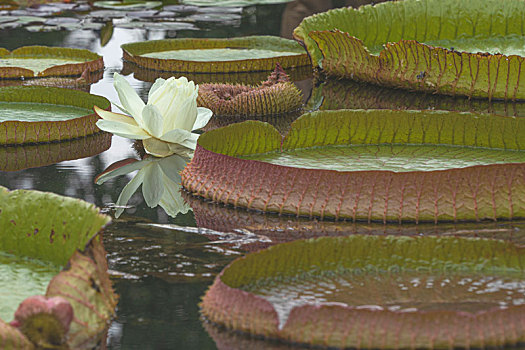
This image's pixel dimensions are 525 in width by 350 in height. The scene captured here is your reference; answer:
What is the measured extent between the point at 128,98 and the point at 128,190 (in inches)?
13.6

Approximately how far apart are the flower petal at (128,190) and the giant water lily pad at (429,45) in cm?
153

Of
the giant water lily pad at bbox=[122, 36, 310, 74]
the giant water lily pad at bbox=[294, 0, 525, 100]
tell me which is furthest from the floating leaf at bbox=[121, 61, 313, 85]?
the giant water lily pad at bbox=[294, 0, 525, 100]

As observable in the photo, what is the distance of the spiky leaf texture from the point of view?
354 centimetres

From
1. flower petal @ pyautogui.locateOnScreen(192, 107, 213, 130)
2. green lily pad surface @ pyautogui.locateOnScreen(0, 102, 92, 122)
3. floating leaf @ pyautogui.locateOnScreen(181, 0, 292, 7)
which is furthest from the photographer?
floating leaf @ pyautogui.locateOnScreen(181, 0, 292, 7)

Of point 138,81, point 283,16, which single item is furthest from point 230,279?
point 283,16

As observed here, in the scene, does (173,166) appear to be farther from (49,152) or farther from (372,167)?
(372,167)

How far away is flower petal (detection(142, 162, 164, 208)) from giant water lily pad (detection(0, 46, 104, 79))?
1.68m

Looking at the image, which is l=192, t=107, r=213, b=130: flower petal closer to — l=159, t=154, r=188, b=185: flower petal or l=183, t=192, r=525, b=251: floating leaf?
l=159, t=154, r=188, b=185: flower petal

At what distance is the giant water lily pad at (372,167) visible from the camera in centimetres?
213

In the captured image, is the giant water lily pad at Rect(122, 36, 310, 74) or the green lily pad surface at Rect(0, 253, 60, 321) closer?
the green lily pad surface at Rect(0, 253, 60, 321)

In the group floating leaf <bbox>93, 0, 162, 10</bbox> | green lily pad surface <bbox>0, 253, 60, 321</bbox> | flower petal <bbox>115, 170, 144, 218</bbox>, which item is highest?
floating leaf <bbox>93, 0, 162, 10</bbox>

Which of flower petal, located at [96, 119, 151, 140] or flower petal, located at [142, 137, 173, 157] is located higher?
flower petal, located at [96, 119, 151, 140]

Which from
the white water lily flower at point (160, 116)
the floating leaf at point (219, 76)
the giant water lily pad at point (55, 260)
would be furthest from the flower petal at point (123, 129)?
the floating leaf at point (219, 76)

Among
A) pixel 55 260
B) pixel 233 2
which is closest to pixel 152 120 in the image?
pixel 55 260
